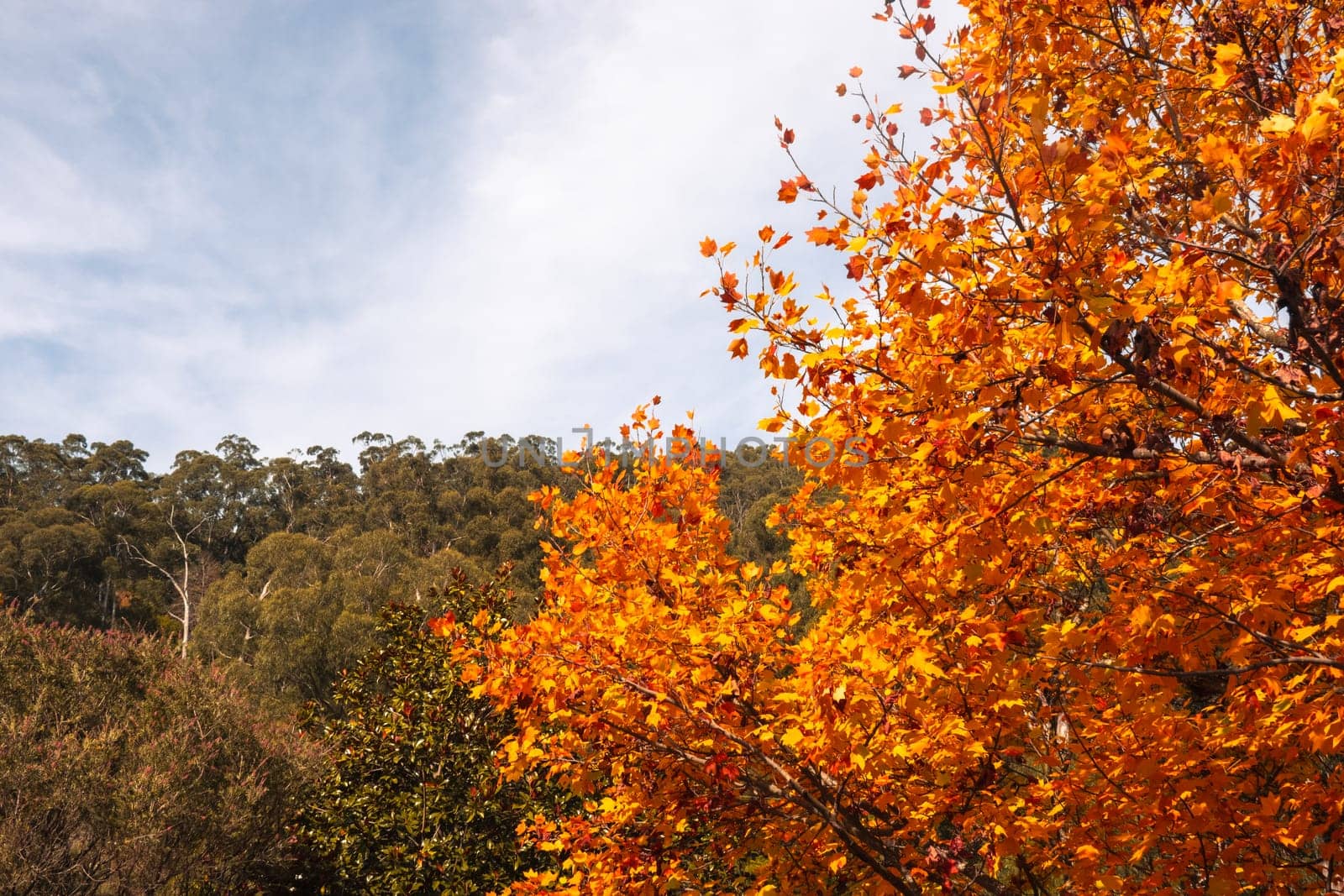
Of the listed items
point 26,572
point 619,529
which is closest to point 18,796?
point 619,529

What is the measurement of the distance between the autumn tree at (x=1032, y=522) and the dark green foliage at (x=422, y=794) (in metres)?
3.91

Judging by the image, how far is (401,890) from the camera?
7816mm

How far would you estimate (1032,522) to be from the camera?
245 centimetres

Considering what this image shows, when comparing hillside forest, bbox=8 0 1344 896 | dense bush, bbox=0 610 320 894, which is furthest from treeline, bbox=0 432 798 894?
hillside forest, bbox=8 0 1344 896

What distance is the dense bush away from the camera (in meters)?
7.80

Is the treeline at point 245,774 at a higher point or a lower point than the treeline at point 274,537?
Result: lower

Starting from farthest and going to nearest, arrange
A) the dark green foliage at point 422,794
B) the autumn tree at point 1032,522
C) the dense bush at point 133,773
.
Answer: the dark green foliage at point 422,794 < the dense bush at point 133,773 < the autumn tree at point 1032,522

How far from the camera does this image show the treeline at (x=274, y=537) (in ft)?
90.0

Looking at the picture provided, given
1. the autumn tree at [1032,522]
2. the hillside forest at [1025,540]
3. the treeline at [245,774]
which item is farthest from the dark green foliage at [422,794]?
the autumn tree at [1032,522]

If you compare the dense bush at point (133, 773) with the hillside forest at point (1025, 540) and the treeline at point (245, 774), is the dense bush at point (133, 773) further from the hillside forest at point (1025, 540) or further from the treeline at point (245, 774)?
the hillside forest at point (1025, 540)

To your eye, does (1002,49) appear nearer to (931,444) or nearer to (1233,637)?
(931,444)

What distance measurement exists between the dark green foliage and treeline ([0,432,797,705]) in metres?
15.7

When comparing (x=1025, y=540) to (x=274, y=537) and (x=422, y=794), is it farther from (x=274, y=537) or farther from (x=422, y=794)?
(x=274, y=537)

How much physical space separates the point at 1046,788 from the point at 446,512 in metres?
49.6
